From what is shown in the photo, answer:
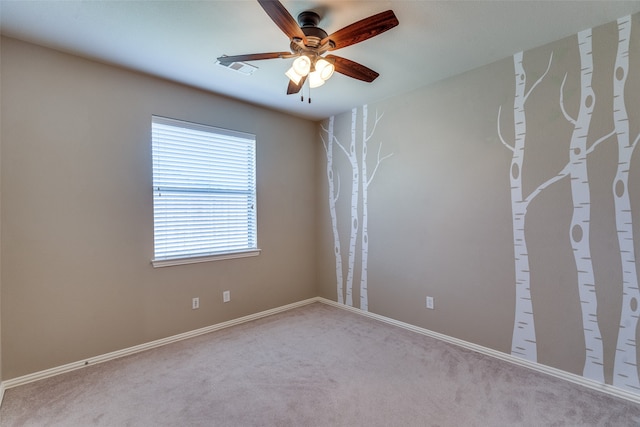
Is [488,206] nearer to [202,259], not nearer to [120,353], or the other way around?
[202,259]

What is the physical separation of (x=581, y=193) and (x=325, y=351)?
2345 mm

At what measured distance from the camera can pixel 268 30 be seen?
6.95 feet

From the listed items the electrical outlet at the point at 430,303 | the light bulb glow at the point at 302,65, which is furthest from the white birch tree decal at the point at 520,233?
the light bulb glow at the point at 302,65

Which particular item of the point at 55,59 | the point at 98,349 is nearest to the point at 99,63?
the point at 55,59

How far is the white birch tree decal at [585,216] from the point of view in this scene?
2172 mm

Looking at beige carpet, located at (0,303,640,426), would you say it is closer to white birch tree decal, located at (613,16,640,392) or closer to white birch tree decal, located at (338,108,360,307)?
white birch tree decal, located at (613,16,640,392)

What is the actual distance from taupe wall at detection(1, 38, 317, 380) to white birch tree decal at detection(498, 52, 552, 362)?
8.97ft

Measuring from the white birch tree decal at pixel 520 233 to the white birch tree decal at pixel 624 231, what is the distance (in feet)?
1.61

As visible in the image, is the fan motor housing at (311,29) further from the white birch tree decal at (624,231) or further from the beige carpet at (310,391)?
the beige carpet at (310,391)

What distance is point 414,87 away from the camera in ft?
10.2

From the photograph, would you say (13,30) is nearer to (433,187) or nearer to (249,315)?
(249,315)

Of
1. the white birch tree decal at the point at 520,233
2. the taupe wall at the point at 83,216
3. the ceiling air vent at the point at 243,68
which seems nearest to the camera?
the taupe wall at the point at 83,216

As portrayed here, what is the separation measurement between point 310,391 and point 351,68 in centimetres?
225

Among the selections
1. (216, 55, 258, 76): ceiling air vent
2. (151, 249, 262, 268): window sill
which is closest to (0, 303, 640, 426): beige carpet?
(151, 249, 262, 268): window sill
